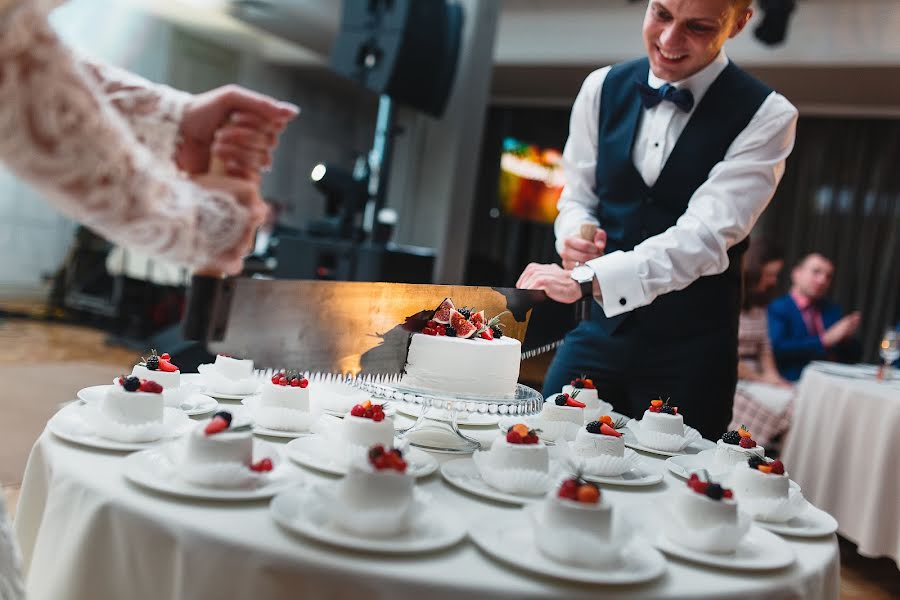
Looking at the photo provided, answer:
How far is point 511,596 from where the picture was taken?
1.08 meters

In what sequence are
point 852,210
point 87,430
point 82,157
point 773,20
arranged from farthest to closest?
point 852,210 < point 773,20 < point 87,430 < point 82,157

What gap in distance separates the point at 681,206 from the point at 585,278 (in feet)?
1.41

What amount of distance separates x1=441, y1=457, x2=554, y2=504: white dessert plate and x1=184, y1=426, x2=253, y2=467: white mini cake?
38 centimetres

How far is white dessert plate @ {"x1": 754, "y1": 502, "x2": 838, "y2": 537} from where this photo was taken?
148cm

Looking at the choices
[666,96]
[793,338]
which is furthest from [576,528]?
[793,338]

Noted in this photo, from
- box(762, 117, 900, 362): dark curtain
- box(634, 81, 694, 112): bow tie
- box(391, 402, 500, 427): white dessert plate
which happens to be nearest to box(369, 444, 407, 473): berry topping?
box(391, 402, 500, 427): white dessert plate

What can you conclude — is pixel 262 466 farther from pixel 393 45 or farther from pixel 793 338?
pixel 793 338

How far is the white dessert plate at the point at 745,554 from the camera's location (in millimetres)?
1256

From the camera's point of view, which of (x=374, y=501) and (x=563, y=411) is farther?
(x=563, y=411)

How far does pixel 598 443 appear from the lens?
1.70 m

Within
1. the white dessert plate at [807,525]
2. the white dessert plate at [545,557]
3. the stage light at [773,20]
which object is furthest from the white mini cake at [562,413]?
the stage light at [773,20]

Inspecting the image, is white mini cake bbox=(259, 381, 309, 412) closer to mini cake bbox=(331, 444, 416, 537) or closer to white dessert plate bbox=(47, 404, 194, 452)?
white dessert plate bbox=(47, 404, 194, 452)

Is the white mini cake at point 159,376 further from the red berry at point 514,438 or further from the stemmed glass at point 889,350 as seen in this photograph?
the stemmed glass at point 889,350

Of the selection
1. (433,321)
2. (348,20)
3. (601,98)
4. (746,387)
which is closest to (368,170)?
(348,20)
